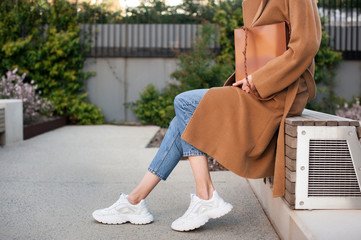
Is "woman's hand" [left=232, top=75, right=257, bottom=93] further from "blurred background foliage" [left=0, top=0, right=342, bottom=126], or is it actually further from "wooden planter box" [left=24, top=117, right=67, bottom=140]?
"blurred background foliage" [left=0, top=0, right=342, bottom=126]

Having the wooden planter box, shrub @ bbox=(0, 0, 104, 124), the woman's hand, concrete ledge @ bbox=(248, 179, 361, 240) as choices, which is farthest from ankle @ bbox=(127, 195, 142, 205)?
shrub @ bbox=(0, 0, 104, 124)

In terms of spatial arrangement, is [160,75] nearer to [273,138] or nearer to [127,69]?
[127,69]

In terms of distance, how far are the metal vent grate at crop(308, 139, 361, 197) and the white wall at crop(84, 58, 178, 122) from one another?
18.8 feet

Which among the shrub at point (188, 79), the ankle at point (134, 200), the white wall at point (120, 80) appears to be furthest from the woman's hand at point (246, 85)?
the white wall at point (120, 80)

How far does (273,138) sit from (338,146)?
14.1 inches

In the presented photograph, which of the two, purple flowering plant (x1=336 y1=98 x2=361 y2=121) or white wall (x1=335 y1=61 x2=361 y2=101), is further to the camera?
white wall (x1=335 y1=61 x2=361 y2=101)

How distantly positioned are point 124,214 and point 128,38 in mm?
5547

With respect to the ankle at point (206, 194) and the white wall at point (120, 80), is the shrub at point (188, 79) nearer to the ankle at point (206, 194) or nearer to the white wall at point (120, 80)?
the white wall at point (120, 80)

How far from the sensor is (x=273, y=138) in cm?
231

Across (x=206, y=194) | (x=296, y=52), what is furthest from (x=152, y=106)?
(x=296, y=52)

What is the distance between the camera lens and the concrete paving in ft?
7.76

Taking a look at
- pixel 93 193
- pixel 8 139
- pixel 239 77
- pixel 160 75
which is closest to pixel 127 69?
pixel 160 75

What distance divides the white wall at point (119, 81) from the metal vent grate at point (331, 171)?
226 inches

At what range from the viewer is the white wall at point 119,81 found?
770cm
